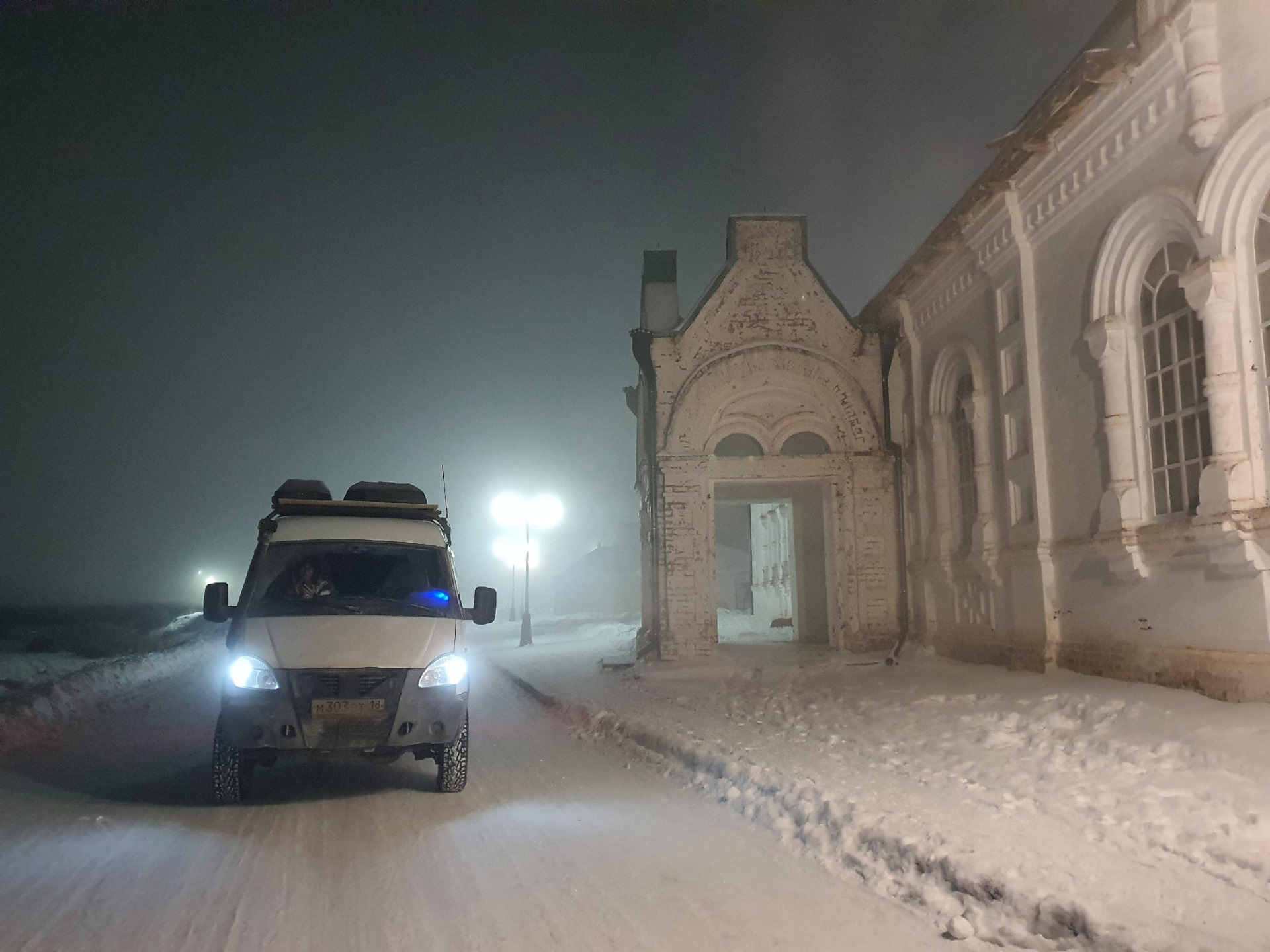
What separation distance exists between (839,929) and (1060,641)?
27.7ft

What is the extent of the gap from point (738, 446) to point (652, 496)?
204 cm

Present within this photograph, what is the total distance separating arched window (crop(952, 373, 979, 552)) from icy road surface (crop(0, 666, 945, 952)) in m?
8.86

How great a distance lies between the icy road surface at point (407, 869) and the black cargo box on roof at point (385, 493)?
2.66 meters

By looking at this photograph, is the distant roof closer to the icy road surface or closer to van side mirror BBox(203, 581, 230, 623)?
the icy road surface

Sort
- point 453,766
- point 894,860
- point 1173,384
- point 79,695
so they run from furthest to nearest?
point 79,695, point 1173,384, point 453,766, point 894,860

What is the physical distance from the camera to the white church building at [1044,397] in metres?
8.38

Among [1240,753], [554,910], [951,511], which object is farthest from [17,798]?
[951,511]

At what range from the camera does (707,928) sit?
4.38 metres

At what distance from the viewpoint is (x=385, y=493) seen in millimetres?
9266

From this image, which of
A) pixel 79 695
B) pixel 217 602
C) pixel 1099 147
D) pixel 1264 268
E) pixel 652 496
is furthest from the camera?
pixel 652 496

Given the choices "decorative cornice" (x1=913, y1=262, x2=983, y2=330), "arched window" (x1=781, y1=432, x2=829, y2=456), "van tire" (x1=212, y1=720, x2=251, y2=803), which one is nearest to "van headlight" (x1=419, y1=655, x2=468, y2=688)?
"van tire" (x1=212, y1=720, x2=251, y2=803)

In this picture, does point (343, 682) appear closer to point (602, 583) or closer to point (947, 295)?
point (947, 295)

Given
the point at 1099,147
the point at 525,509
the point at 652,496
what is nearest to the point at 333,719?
the point at 1099,147

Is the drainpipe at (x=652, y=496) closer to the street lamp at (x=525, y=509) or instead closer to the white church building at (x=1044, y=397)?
the white church building at (x=1044, y=397)
